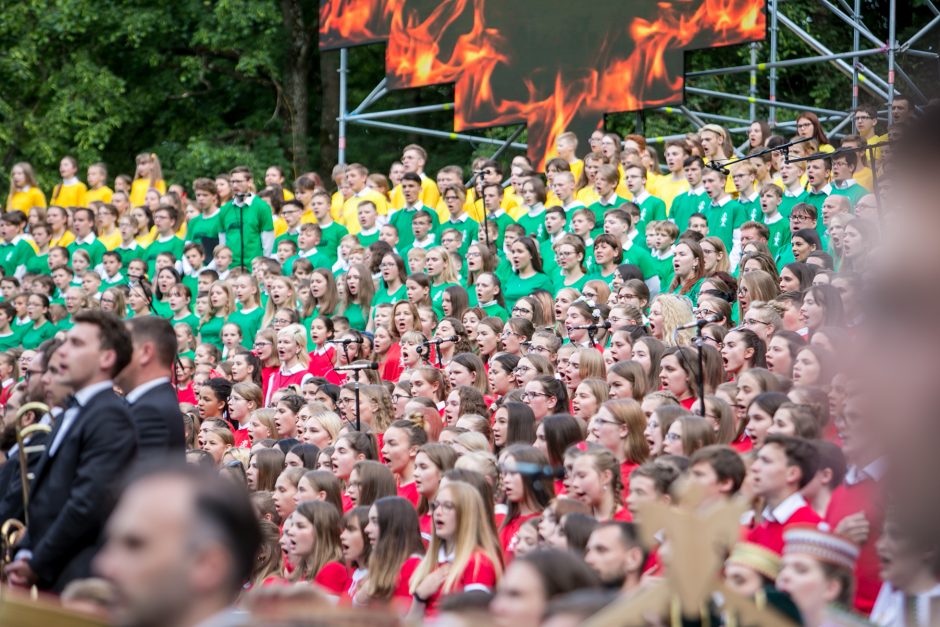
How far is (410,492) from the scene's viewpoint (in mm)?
8422

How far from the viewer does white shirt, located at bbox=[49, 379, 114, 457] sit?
17.1 ft

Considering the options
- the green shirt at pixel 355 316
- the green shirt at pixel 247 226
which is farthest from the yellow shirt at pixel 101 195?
the green shirt at pixel 355 316

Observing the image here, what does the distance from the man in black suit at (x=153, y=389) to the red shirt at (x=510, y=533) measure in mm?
1794

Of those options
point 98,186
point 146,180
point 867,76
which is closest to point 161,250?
point 146,180

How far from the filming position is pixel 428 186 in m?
15.9

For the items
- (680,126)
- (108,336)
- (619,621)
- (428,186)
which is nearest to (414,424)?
(108,336)

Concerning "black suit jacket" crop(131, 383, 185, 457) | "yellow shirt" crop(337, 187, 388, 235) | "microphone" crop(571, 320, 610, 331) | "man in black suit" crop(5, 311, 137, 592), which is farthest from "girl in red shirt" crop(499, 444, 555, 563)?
"yellow shirt" crop(337, 187, 388, 235)

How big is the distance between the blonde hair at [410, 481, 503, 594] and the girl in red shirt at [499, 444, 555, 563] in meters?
0.12

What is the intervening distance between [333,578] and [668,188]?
777 cm

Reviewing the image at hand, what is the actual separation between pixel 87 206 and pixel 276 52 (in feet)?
23.3

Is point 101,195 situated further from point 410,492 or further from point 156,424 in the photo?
point 156,424

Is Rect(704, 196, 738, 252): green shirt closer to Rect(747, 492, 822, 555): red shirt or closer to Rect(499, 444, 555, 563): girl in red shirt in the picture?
Rect(499, 444, 555, 563): girl in red shirt

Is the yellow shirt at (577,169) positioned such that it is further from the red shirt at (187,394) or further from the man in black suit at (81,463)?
the man in black suit at (81,463)

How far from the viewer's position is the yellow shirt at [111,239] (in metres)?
17.6
